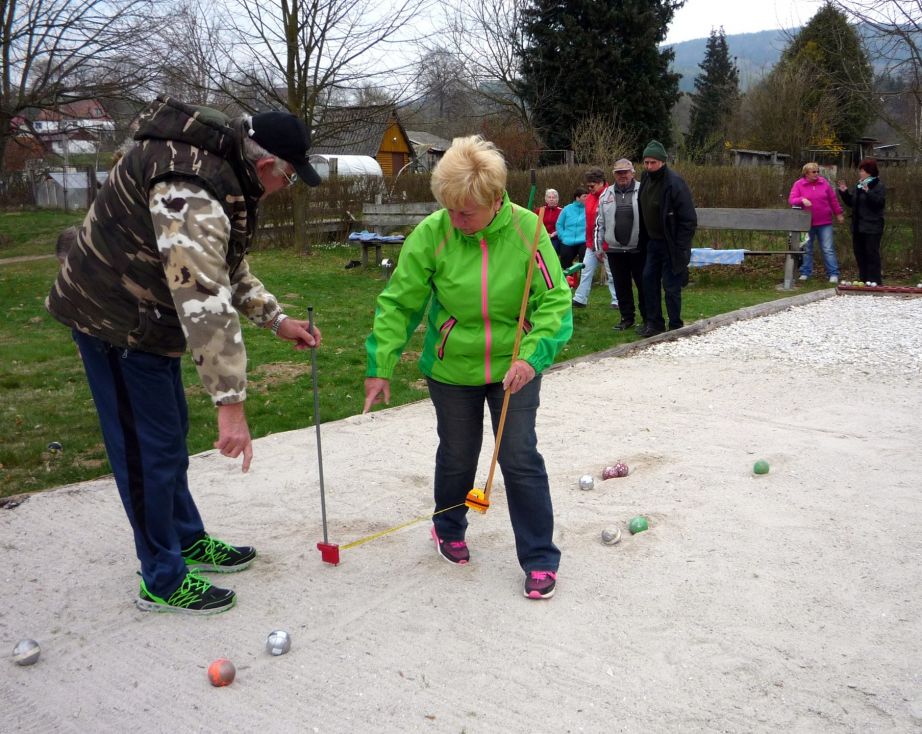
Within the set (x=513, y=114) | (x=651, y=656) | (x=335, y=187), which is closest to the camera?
(x=651, y=656)

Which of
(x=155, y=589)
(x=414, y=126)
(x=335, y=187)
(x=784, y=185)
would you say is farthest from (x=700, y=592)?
(x=414, y=126)

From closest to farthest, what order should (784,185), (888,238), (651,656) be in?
(651,656) → (888,238) → (784,185)

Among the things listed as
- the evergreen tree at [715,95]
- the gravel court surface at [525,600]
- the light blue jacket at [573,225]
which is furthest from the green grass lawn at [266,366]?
the evergreen tree at [715,95]

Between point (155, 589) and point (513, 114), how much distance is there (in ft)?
99.1

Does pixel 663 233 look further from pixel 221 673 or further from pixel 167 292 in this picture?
pixel 221 673

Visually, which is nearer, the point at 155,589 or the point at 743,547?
the point at 155,589

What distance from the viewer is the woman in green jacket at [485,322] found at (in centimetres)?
347

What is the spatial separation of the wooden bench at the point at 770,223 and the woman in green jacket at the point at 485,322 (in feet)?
37.0

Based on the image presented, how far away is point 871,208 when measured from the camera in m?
13.4

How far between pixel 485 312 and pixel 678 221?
6.17 m

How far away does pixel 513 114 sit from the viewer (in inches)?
1256

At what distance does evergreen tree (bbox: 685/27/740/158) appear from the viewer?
144 feet

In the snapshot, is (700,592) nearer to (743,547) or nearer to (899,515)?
(743,547)

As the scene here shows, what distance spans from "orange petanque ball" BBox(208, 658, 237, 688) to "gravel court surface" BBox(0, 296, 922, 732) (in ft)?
0.13
